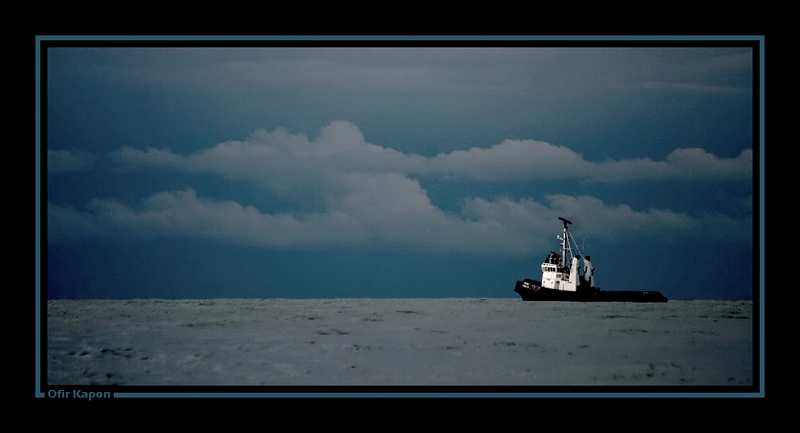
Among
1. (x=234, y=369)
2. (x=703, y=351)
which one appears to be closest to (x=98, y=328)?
(x=234, y=369)

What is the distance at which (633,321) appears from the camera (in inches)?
1202

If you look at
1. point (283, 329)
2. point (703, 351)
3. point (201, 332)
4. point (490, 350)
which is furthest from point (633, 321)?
point (201, 332)

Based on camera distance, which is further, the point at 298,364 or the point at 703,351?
the point at 703,351

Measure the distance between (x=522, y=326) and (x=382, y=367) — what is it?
424 inches

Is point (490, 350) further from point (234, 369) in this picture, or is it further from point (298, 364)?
point (234, 369)

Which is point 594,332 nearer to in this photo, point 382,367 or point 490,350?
point 490,350

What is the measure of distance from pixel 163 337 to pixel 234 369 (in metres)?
6.96

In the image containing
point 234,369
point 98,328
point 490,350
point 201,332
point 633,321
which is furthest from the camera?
point 633,321
